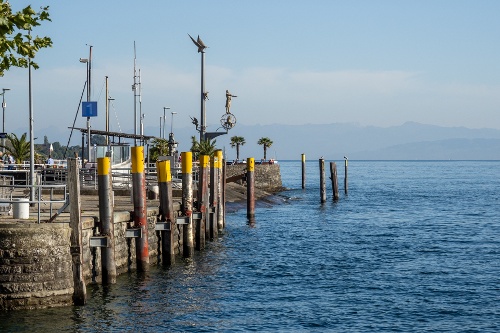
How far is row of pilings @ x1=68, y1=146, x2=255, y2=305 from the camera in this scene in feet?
66.7

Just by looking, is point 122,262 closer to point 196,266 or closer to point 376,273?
point 196,266

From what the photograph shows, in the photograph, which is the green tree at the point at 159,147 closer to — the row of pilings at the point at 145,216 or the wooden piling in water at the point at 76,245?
the row of pilings at the point at 145,216

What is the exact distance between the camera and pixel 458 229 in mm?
47625

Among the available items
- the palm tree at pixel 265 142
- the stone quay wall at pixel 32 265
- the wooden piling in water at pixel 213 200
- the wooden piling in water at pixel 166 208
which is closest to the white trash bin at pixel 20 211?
the stone quay wall at pixel 32 265

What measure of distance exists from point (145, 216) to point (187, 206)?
5.43 meters

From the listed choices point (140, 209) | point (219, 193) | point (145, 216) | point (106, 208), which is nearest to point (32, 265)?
point (106, 208)

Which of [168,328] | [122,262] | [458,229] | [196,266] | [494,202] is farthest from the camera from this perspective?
[494,202]

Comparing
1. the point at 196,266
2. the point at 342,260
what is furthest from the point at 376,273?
the point at 196,266

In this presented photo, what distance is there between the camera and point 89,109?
42438 mm

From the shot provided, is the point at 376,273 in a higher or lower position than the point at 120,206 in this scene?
→ lower

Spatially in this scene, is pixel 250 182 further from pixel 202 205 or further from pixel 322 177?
pixel 322 177

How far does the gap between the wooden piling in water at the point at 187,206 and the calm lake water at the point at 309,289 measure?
53cm

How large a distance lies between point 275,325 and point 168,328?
8.44 ft

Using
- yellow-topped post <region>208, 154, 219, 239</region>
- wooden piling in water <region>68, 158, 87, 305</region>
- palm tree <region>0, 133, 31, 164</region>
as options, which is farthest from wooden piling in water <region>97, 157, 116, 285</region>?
palm tree <region>0, 133, 31, 164</region>
